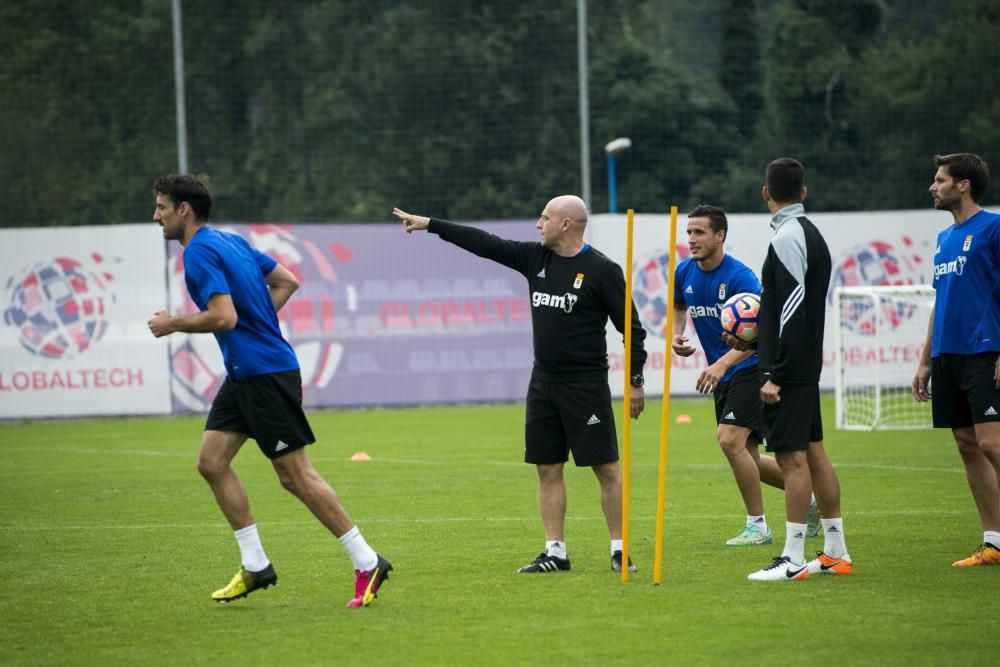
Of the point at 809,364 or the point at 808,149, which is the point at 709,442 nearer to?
the point at 809,364

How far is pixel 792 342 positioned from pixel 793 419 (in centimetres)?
44

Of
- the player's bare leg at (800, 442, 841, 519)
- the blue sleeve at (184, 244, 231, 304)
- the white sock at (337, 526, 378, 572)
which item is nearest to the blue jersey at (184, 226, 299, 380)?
the blue sleeve at (184, 244, 231, 304)

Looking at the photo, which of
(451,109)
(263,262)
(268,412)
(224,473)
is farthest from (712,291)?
(451,109)

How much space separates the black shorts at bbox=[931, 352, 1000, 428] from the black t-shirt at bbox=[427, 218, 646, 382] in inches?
72.5

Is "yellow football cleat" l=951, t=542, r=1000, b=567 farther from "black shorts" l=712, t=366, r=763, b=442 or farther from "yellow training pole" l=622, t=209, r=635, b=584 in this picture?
"yellow training pole" l=622, t=209, r=635, b=584

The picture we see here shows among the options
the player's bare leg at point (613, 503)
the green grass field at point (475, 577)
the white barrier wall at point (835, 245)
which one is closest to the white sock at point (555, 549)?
the green grass field at point (475, 577)

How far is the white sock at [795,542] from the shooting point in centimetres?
830

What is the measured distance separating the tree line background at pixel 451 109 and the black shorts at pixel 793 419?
82.2 ft

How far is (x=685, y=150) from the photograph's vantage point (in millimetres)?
36688

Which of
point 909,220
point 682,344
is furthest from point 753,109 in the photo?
point 682,344

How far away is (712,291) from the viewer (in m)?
10.0

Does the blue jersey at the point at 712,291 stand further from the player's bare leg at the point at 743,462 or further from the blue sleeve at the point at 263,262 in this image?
the blue sleeve at the point at 263,262

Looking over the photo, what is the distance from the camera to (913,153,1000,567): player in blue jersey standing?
28.7 ft

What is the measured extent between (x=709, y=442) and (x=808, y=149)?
20971mm
